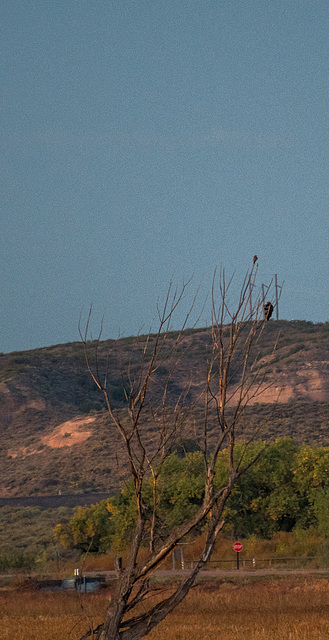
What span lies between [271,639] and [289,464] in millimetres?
33266

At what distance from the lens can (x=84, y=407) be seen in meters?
116

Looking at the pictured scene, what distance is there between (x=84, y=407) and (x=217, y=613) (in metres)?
92.8

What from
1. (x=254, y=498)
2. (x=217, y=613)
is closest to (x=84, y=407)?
(x=254, y=498)

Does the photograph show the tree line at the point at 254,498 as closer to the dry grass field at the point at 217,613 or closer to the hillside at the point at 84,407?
the hillside at the point at 84,407

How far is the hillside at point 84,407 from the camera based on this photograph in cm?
8269

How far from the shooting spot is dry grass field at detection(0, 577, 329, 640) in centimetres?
1828

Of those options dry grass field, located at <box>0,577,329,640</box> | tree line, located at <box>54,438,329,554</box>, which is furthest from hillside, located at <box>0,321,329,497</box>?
dry grass field, located at <box>0,577,329,640</box>

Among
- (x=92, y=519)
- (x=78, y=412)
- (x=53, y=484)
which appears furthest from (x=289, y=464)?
(x=78, y=412)

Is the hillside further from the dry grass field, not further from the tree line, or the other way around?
the dry grass field

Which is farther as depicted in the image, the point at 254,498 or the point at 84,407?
the point at 84,407

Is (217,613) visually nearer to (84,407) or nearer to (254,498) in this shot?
(254,498)

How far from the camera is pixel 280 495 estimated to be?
47312 mm

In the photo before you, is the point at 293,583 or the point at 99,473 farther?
the point at 99,473

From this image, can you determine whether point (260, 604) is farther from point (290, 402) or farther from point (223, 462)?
point (290, 402)
